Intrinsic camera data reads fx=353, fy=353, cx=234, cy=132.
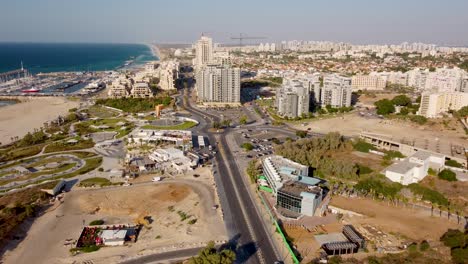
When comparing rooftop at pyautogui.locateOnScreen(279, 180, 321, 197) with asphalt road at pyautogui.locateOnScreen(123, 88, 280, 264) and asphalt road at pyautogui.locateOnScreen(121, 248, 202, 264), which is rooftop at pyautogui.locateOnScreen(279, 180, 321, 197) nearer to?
asphalt road at pyautogui.locateOnScreen(123, 88, 280, 264)

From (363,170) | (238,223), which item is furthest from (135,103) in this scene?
(238,223)

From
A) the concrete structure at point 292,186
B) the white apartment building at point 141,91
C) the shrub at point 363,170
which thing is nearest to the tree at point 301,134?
the shrub at point 363,170

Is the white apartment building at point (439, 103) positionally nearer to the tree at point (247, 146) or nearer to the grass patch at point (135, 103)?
the tree at point (247, 146)

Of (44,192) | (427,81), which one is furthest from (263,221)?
(427,81)

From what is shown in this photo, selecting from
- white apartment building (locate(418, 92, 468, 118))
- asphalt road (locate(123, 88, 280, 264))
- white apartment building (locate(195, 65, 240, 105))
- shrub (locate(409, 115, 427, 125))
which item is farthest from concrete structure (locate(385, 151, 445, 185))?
white apartment building (locate(195, 65, 240, 105))

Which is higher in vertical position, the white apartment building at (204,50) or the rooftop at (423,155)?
the white apartment building at (204,50)

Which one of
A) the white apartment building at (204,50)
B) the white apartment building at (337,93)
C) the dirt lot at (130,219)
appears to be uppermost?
the white apartment building at (204,50)
